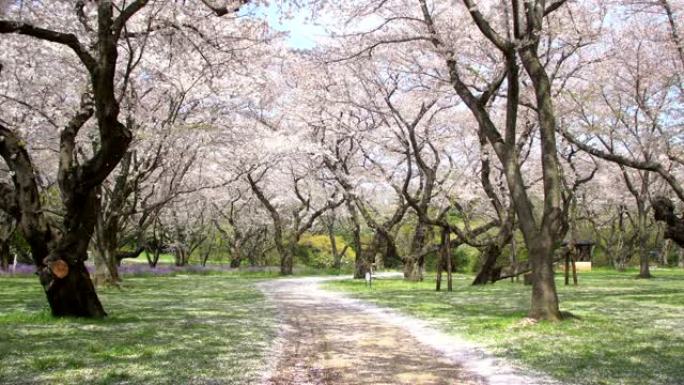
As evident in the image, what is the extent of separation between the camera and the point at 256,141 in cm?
3572

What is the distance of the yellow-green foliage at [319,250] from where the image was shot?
5503 centimetres

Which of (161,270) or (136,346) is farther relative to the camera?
(161,270)

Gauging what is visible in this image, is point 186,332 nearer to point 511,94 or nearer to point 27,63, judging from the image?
point 511,94

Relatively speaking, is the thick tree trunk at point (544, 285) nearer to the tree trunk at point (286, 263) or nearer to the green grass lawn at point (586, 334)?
the green grass lawn at point (586, 334)

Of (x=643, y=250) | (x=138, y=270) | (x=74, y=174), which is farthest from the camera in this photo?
(x=138, y=270)

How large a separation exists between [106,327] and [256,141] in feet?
82.3

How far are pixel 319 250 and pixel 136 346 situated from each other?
160 ft

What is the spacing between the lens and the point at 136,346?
9.23 metres

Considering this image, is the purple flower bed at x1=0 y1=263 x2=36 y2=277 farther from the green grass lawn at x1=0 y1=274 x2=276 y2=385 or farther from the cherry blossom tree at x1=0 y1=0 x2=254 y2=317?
the cherry blossom tree at x1=0 y1=0 x2=254 y2=317

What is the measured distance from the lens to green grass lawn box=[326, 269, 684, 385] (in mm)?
7660

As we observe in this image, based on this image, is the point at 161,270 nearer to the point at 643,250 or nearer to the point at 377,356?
the point at 643,250

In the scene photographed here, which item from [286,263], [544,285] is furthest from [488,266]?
[286,263]

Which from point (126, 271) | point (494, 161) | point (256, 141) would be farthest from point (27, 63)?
point (126, 271)

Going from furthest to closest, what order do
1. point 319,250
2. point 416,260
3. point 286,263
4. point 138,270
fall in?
point 319,250, point 286,263, point 138,270, point 416,260
